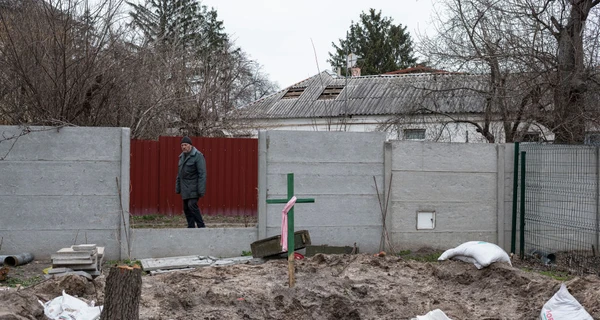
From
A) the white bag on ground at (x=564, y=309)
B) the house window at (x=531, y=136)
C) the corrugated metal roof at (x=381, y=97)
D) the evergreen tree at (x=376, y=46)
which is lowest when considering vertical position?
the white bag on ground at (x=564, y=309)

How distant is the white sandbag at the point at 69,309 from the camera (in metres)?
6.06

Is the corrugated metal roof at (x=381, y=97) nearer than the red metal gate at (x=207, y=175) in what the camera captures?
No

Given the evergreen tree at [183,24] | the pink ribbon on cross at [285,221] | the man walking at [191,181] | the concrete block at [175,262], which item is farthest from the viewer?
the evergreen tree at [183,24]

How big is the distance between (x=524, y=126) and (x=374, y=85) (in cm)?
1669

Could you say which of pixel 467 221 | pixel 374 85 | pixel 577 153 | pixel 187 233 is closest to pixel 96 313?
pixel 187 233

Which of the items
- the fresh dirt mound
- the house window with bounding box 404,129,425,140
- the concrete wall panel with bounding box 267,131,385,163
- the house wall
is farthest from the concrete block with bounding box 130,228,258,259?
the house window with bounding box 404,129,425,140

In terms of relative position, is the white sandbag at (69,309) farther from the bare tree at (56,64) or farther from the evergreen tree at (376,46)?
the evergreen tree at (376,46)

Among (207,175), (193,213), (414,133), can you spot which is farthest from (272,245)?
(414,133)

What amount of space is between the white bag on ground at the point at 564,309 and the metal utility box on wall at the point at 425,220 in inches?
182

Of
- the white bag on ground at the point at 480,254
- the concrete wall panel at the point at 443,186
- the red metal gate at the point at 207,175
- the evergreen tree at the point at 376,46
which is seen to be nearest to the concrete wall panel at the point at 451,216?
the concrete wall panel at the point at 443,186

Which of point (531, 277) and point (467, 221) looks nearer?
point (531, 277)

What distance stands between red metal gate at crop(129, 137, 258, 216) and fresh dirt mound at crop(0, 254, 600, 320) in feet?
16.9

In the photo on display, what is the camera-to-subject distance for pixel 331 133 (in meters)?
10.6

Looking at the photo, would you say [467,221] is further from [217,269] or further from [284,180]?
[217,269]
